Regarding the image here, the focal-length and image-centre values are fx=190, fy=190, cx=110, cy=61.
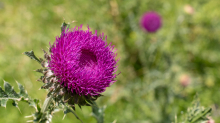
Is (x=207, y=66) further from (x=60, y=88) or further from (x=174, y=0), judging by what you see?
(x=60, y=88)

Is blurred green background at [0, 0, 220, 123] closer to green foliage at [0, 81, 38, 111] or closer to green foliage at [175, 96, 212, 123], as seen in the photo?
green foliage at [175, 96, 212, 123]

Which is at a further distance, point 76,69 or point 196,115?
point 196,115

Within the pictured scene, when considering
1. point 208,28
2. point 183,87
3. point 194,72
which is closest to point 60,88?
point 183,87

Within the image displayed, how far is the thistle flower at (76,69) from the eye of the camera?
1.88 meters

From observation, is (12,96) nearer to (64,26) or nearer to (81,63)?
(81,63)

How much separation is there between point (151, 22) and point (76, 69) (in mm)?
3054

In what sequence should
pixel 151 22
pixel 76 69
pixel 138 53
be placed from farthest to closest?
pixel 138 53
pixel 151 22
pixel 76 69

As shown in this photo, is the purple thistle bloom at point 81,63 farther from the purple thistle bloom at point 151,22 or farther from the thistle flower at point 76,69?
the purple thistle bloom at point 151,22

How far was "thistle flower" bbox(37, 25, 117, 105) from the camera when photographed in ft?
6.17

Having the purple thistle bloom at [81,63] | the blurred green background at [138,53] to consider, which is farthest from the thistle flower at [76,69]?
the blurred green background at [138,53]

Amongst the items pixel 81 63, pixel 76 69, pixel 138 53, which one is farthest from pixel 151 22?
pixel 76 69

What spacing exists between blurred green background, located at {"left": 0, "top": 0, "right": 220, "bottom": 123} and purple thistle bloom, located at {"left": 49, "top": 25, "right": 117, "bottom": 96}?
2.34 meters

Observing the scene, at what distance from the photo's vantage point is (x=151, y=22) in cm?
448

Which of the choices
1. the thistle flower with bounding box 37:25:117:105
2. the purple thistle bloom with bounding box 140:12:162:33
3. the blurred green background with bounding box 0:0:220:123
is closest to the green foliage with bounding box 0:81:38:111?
the thistle flower with bounding box 37:25:117:105
